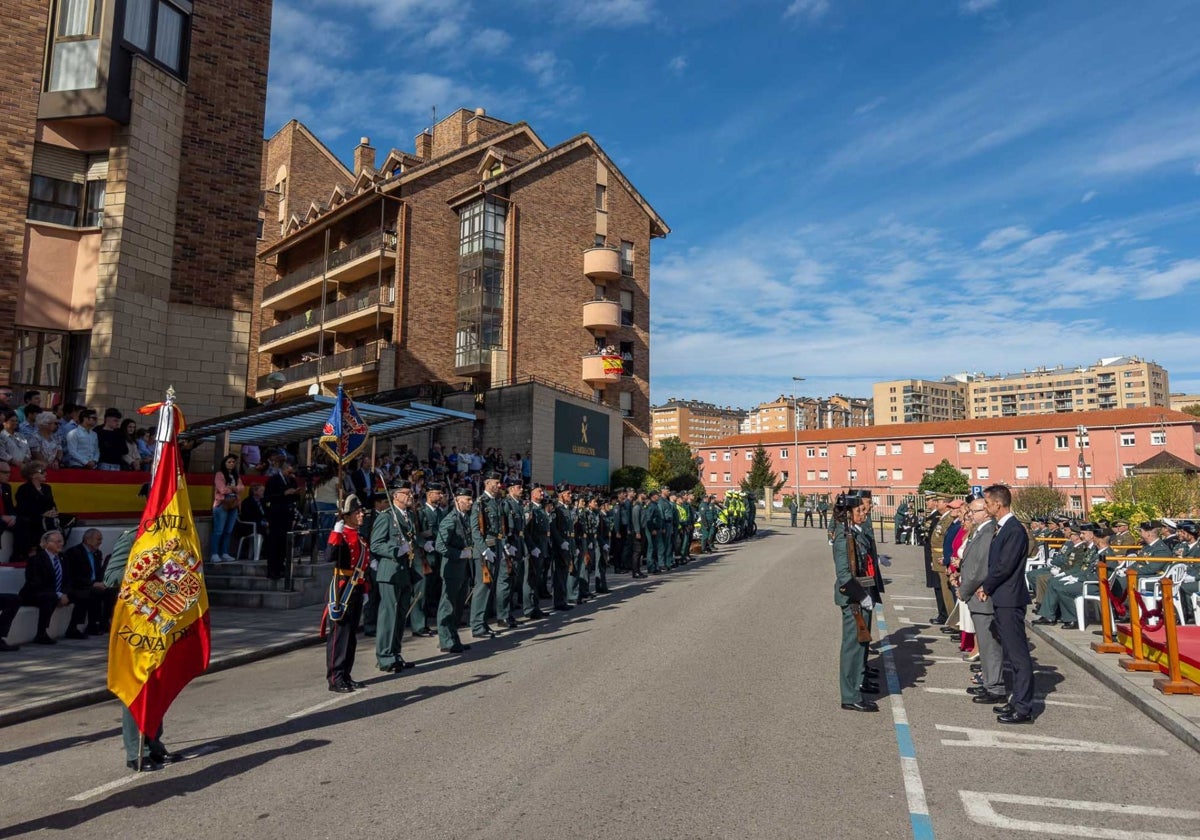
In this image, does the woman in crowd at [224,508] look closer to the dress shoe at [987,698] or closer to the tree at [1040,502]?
the dress shoe at [987,698]

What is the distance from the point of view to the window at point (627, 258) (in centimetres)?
4500

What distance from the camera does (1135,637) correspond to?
8.79 m

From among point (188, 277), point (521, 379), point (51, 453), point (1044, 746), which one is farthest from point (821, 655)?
point (521, 379)

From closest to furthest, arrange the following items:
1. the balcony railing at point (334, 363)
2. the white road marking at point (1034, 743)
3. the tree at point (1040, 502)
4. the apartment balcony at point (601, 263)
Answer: the white road marking at point (1034, 743) → the tree at point (1040, 502) → the balcony railing at point (334, 363) → the apartment balcony at point (601, 263)

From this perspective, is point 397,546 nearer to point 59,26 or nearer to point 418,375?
point 59,26

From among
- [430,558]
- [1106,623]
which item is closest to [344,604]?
[430,558]

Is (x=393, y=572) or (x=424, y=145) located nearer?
(x=393, y=572)

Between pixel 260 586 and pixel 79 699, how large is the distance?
6239 mm

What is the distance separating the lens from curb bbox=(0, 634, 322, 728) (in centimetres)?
701

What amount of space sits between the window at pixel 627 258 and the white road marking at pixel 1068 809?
41.1 metres

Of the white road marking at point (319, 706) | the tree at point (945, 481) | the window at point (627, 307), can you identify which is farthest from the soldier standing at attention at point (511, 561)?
the tree at point (945, 481)

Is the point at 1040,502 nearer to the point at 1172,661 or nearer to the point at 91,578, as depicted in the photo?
the point at 1172,661

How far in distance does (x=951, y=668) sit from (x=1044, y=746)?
2.96m

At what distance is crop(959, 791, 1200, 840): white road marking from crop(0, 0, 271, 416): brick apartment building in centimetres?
1684
